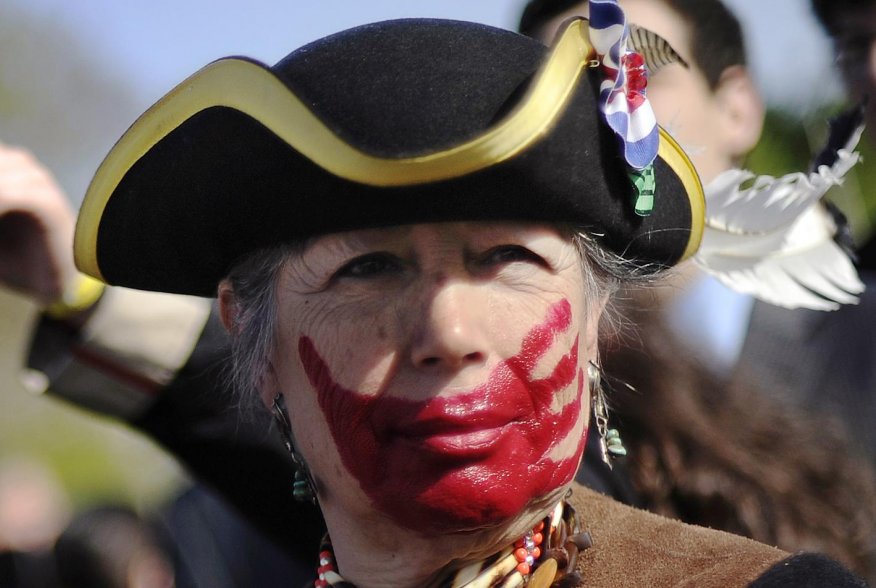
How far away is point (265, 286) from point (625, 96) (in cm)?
79

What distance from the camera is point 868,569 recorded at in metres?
3.30

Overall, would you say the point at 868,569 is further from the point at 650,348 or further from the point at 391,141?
the point at 391,141

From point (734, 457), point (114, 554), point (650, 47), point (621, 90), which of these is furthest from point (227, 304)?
point (114, 554)

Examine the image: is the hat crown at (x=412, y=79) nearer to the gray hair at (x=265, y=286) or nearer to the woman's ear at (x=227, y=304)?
the gray hair at (x=265, y=286)

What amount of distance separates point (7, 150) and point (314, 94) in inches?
60.4

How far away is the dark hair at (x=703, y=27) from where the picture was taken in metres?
4.07

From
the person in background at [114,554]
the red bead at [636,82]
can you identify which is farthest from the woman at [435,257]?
the person in background at [114,554]

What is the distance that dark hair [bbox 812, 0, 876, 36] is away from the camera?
13.7ft

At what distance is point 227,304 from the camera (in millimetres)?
2521

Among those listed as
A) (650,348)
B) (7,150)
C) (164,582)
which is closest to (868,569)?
(650,348)

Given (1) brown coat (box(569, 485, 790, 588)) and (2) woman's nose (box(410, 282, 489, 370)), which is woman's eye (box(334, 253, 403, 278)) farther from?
(1) brown coat (box(569, 485, 790, 588))

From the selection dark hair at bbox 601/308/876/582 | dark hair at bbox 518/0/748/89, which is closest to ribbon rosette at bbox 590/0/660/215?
dark hair at bbox 601/308/876/582

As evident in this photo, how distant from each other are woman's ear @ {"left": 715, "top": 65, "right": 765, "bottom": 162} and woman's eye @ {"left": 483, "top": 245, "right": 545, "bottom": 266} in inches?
78.2

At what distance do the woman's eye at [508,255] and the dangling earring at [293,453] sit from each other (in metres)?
0.54
